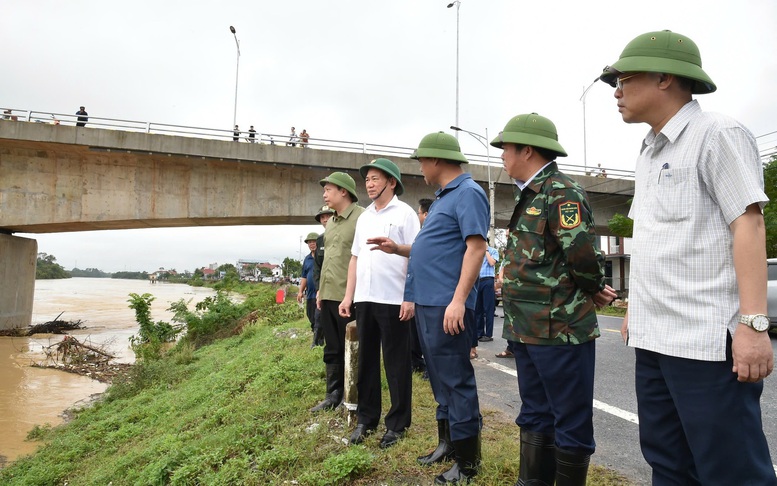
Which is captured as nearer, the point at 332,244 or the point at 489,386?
the point at 332,244

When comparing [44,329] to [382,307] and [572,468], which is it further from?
[572,468]

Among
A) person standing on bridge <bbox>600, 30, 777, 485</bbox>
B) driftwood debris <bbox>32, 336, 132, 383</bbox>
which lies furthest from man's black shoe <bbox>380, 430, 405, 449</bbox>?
driftwood debris <bbox>32, 336, 132, 383</bbox>

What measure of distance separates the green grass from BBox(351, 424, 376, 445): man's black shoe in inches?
2.9

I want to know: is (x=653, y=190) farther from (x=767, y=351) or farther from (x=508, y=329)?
(x=508, y=329)

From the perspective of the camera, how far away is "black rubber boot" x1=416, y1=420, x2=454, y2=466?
2.90 meters

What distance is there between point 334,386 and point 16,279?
15.5 m

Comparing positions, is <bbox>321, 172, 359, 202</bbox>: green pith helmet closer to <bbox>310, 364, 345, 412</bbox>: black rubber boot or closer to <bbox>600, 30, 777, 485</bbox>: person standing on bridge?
<bbox>310, 364, 345, 412</bbox>: black rubber boot

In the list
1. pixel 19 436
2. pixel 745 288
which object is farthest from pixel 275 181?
pixel 745 288

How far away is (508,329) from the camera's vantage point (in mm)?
2324

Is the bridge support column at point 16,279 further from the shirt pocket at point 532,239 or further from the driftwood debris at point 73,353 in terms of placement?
the shirt pocket at point 532,239

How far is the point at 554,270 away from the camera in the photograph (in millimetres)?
2170

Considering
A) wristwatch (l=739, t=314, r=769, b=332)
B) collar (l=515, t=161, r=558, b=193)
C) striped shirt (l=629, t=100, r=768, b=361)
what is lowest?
wristwatch (l=739, t=314, r=769, b=332)

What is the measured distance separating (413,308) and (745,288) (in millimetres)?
1810

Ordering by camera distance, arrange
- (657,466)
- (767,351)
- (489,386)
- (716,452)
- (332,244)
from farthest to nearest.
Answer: (489,386) → (332,244) → (657,466) → (716,452) → (767,351)
